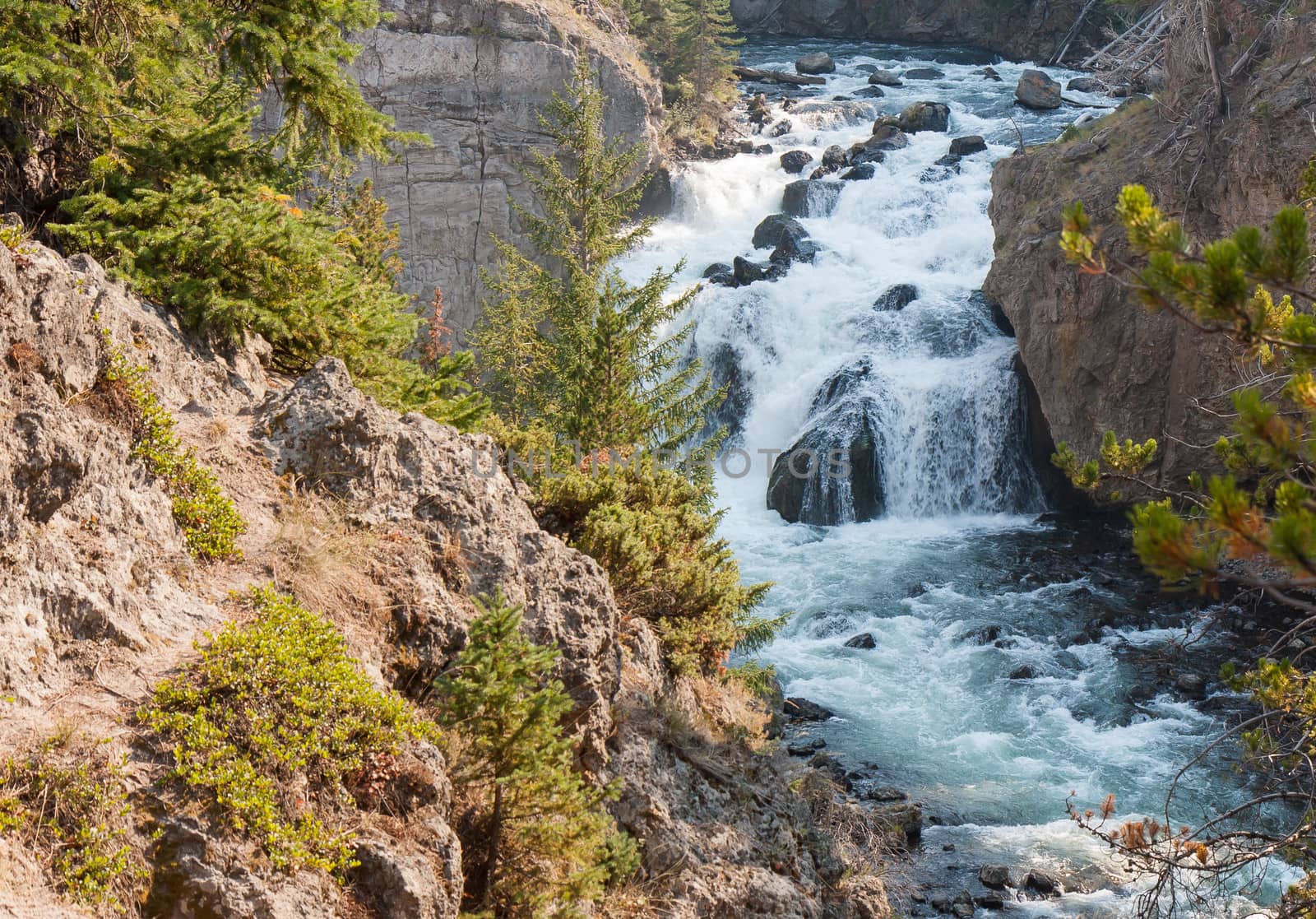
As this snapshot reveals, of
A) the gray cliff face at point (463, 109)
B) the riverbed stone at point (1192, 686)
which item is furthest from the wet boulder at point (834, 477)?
the gray cliff face at point (463, 109)

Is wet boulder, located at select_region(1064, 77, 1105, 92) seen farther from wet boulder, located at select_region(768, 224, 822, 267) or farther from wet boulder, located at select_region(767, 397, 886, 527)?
wet boulder, located at select_region(767, 397, 886, 527)

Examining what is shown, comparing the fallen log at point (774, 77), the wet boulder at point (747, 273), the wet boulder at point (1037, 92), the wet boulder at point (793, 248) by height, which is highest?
the fallen log at point (774, 77)

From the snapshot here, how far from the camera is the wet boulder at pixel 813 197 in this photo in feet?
105

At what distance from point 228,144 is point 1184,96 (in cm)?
1965

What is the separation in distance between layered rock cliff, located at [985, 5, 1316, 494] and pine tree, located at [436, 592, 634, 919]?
53.9 ft

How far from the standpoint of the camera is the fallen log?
140 ft

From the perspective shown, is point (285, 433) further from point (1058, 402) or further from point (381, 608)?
point (1058, 402)

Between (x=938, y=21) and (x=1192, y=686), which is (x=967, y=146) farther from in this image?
(x=1192, y=686)

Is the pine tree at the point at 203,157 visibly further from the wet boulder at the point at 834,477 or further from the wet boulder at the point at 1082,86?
the wet boulder at the point at 1082,86

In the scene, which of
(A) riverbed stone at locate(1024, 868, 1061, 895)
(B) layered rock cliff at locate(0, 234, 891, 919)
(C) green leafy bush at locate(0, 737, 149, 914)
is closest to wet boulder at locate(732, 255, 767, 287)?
(A) riverbed stone at locate(1024, 868, 1061, 895)

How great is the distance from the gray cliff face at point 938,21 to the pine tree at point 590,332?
33.8 meters

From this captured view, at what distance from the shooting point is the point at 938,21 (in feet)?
160

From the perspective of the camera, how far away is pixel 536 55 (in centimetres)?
2902

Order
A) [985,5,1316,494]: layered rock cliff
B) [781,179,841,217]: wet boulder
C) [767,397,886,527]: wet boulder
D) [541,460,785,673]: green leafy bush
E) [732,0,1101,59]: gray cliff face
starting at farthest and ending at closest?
[732,0,1101,59]: gray cliff face < [781,179,841,217]: wet boulder < [767,397,886,527]: wet boulder < [985,5,1316,494]: layered rock cliff < [541,460,785,673]: green leafy bush
